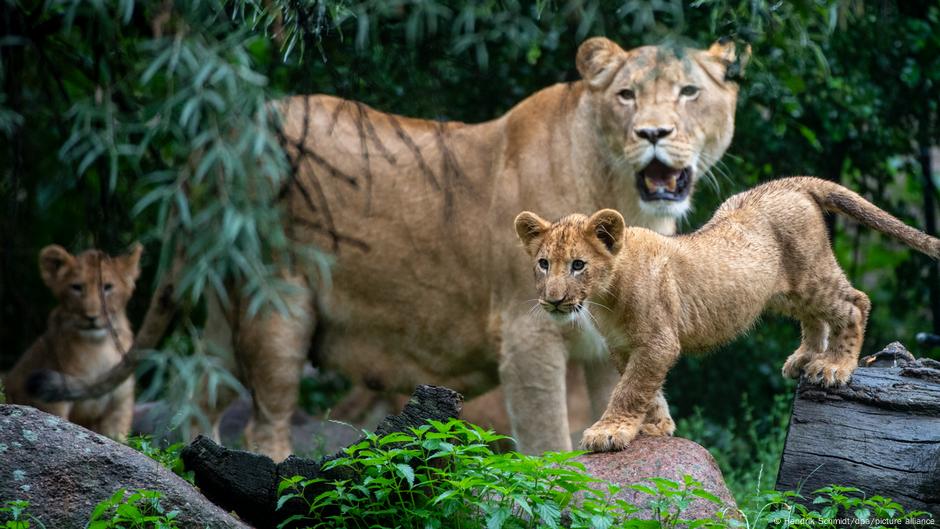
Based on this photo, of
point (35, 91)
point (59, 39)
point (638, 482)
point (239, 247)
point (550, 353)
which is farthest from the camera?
point (35, 91)

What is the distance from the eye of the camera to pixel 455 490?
4.21 meters

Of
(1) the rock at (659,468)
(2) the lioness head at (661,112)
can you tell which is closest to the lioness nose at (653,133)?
(2) the lioness head at (661,112)

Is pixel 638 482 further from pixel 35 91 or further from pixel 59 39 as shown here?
pixel 35 91

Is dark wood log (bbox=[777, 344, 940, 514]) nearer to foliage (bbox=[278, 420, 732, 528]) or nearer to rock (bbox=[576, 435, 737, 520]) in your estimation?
rock (bbox=[576, 435, 737, 520])

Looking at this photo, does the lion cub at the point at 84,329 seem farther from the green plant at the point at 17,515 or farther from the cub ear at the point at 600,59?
the green plant at the point at 17,515

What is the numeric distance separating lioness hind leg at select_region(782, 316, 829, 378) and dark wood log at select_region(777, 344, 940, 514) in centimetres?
15

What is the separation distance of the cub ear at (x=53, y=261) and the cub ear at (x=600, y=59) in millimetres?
3493

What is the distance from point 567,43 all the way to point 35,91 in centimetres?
387

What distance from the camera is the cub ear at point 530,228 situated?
4.88m

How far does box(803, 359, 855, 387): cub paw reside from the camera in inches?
200

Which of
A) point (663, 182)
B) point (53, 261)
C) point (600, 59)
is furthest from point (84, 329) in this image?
point (663, 182)

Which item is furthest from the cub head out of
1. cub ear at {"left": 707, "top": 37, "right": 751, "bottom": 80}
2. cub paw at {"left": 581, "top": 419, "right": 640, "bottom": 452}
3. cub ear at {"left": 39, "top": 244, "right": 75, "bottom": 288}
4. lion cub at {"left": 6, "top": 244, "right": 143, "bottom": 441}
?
cub ear at {"left": 39, "top": 244, "right": 75, "bottom": 288}

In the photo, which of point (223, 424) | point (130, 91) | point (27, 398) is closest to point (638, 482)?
point (130, 91)

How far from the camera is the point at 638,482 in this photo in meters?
4.67
